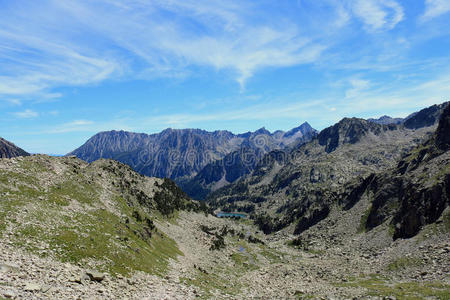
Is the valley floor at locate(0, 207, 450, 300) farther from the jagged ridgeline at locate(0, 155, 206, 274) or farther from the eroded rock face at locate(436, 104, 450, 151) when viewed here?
the eroded rock face at locate(436, 104, 450, 151)

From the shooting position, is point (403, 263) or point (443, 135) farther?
point (443, 135)

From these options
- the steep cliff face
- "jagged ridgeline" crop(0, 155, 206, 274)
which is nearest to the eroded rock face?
the steep cliff face

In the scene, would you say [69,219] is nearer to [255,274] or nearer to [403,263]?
[255,274]

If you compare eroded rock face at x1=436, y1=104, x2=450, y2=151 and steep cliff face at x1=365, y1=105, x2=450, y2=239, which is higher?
eroded rock face at x1=436, y1=104, x2=450, y2=151

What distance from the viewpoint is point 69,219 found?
41.9 metres

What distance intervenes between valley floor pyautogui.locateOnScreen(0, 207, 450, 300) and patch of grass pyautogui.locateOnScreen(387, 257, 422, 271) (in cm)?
20

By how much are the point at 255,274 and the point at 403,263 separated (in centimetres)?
3410

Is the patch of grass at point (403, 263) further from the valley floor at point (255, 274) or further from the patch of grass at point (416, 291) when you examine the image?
the patch of grass at point (416, 291)

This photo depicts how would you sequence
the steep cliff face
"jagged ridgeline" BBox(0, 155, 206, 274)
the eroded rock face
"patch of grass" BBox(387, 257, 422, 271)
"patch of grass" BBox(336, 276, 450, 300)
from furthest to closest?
1. the eroded rock face
2. the steep cliff face
3. "patch of grass" BBox(387, 257, 422, 271)
4. "patch of grass" BBox(336, 276, 450, 300)
5. "jagged ridgeline" BBox(0, 155, 206, 274)

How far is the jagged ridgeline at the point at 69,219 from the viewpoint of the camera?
32.5m

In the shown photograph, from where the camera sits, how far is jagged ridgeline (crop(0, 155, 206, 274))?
107 ft

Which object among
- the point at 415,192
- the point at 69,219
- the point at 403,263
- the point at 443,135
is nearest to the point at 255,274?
the point at 403,263

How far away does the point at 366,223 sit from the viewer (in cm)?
11331

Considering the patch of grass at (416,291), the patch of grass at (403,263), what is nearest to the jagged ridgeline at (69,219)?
the patch of grass at (416,291)
